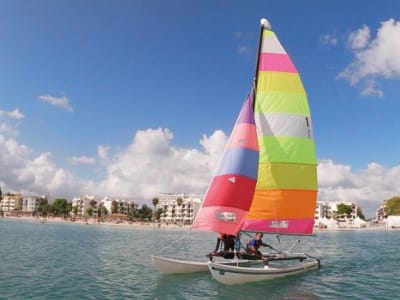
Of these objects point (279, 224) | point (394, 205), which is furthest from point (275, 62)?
point (394, 205)

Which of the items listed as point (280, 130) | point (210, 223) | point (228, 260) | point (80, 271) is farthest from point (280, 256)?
point (80, 271)

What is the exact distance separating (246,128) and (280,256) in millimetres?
8545

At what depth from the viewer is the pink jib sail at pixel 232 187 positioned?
22000 millimetres

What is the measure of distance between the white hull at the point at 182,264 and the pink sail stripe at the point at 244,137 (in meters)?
6.69

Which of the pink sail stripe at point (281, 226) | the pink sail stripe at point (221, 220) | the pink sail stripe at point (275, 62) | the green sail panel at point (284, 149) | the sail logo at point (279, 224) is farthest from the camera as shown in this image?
the pink sail stripe at point (275, 62)

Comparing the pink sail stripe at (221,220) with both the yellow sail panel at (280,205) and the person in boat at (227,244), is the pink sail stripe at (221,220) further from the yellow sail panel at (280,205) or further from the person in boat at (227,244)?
the yellow sail panel at (280,205)

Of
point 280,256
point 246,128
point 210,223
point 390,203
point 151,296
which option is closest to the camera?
point 151,296

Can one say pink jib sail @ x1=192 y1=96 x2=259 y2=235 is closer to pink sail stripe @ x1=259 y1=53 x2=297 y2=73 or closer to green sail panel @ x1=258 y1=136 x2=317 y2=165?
green sail panel @ x1=258 y1=136 x2=317 y2=165

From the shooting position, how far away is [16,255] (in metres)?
34.7

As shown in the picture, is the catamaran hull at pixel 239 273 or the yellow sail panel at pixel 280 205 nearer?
the catamaran hull at pixel 239 273

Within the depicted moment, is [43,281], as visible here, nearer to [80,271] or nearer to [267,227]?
[80,271]

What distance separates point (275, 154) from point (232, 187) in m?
4.87

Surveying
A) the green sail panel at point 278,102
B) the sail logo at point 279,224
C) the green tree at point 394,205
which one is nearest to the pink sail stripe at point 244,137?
the green sail panel at point 278,102

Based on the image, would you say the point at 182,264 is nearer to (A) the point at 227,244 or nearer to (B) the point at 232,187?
(A) the point at 227,244
